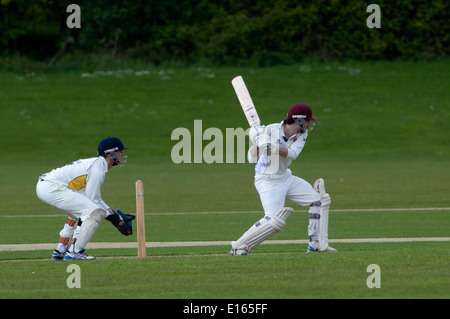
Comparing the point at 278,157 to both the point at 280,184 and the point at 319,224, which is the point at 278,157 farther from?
the point at 319,224

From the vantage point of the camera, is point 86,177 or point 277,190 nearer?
point 277,190

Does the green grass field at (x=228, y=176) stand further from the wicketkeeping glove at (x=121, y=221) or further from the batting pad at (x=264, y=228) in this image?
the wicketkeeping glove at (x=121, y=221)

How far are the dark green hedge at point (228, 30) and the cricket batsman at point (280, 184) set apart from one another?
2840cm

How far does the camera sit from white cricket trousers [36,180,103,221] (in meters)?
11.3

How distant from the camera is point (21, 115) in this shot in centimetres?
4078

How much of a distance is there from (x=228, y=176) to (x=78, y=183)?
58.5ft

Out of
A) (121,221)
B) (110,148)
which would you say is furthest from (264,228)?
(110,148)

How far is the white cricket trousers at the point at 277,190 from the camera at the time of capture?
37.5ft

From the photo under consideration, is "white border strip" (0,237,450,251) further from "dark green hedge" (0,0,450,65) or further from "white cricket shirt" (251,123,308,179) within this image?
"dark green hedge" (0,0,450,65)

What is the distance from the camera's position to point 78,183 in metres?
11.6

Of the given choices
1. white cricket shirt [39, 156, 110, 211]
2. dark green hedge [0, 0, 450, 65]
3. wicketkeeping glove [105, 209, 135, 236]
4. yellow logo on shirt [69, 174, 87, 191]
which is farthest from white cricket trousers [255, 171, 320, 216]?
dark green hedge [0, 0, 450, 65]

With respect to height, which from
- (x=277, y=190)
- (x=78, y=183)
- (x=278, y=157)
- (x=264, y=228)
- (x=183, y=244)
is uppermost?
(x=278, y=157)

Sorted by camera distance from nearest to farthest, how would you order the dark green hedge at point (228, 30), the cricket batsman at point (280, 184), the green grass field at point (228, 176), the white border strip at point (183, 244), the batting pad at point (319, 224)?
the green grass field at point (228, 176) < the cricket batsman at point (280, 184) < the batting pad at point (319, 224) < the white border strip at point (183, 244) < the dark green hedge at point (228, 30)

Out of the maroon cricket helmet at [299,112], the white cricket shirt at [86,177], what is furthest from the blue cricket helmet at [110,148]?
the maroon cricket helmet at [299,112]
